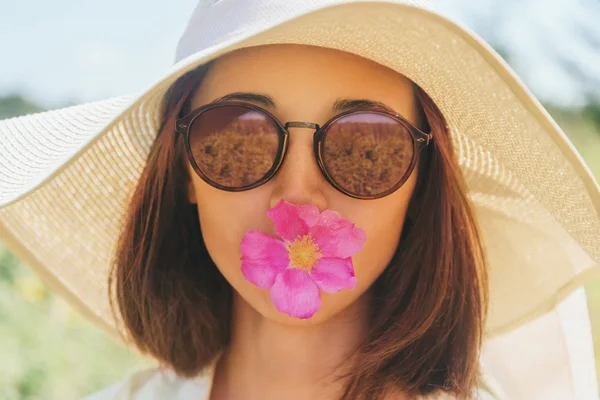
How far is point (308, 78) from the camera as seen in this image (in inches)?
53.2

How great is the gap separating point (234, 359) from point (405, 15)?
95 cm

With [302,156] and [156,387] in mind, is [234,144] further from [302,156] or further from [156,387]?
[156,387]

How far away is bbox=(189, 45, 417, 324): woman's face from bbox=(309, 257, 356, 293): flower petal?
0.11 m

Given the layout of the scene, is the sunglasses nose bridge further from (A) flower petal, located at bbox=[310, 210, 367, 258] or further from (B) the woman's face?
(A) flower petal, located at bbox=[310, 210, 367, 258]

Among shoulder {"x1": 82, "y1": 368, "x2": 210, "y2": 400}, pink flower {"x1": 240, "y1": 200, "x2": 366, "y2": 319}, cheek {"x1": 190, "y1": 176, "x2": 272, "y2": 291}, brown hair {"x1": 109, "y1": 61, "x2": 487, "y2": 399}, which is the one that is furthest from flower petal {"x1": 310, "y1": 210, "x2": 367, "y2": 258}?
shoulder {"x1": 82, "y1": 368, "x2": 210, "y2": 400}

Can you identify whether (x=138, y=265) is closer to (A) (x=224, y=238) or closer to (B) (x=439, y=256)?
(A) (x=224, y=238)

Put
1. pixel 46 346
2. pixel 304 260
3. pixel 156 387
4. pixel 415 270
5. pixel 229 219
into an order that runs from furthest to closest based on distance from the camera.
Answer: pixel 46 346 < pixel 156 387 < pixel 415 270 < pixel 229 219 < pixel 304 260

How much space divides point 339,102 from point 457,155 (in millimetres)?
419

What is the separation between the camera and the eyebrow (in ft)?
4.43

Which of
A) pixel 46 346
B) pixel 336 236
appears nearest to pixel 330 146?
pixel 336 236

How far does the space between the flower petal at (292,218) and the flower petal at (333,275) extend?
2.6 inches

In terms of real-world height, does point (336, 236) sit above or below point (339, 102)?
below

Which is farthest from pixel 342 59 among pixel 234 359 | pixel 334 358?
pixel 234 359

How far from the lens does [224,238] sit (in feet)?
4.82
